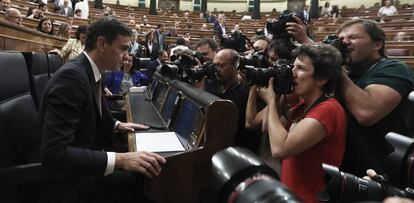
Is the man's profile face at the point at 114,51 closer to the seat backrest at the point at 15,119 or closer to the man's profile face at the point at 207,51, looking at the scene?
the seat backrest at the point at 15,119

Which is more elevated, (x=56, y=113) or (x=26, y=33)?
(x=26, y=33)

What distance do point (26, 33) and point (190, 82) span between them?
2.92 meters

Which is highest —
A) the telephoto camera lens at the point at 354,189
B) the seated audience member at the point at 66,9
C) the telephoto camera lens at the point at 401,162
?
the seated audience member at the point at 66,9

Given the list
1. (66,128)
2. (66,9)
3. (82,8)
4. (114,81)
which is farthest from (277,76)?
(82,8)

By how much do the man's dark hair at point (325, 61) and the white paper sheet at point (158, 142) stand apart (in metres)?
0.70

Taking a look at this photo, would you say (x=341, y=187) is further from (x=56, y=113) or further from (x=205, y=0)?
(x=205, y=0)

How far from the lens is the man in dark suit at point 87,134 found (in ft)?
4.97

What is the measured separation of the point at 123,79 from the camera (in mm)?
4711

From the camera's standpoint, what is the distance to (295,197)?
523 mm

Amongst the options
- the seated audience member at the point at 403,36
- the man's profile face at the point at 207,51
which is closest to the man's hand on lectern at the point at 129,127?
the man's profile face at the point at 207,51

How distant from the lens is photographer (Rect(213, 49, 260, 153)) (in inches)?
93.7

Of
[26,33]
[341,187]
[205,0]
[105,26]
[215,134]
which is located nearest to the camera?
[341,187]

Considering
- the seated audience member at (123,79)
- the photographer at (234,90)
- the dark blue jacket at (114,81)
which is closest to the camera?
the photographer at (234,90)

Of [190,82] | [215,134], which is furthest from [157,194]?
[190,82]
